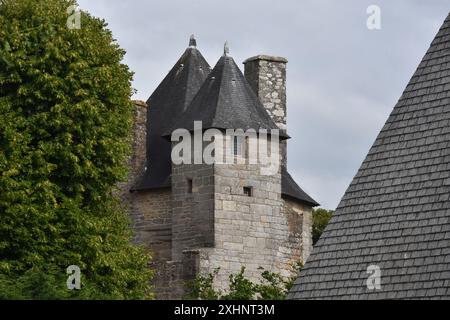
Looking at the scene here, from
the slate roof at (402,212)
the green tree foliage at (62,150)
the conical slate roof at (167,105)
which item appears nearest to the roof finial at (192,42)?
the conical slate roof at (167,105)

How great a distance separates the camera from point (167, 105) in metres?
51.6

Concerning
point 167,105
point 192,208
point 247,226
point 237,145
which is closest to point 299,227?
point 247,226

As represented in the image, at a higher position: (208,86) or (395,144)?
(208,86)

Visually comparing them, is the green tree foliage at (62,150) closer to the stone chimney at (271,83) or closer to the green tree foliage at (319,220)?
the stone chimney at (271,83)

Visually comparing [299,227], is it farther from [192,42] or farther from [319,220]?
[319,220]

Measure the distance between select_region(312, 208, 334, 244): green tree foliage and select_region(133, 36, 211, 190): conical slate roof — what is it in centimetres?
1459

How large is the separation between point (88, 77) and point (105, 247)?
414 centimetres

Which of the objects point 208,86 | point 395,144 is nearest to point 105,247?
point 208,86

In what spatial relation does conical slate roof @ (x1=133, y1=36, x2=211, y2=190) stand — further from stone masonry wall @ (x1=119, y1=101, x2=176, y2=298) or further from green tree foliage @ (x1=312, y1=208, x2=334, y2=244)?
green tree foliage @ (x1=312, y1=208, x2=334, y2=244)

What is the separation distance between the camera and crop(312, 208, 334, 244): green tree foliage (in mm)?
66375

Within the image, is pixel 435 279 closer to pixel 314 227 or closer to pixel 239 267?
pixel 239 267

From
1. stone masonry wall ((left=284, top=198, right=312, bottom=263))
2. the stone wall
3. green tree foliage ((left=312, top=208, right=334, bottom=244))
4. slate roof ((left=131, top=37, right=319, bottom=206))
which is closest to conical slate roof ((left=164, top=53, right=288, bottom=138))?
slate roof ((left=131, top=37, right=319, bottom=206))

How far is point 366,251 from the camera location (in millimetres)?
24891

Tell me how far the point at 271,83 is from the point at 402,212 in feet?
92.3
